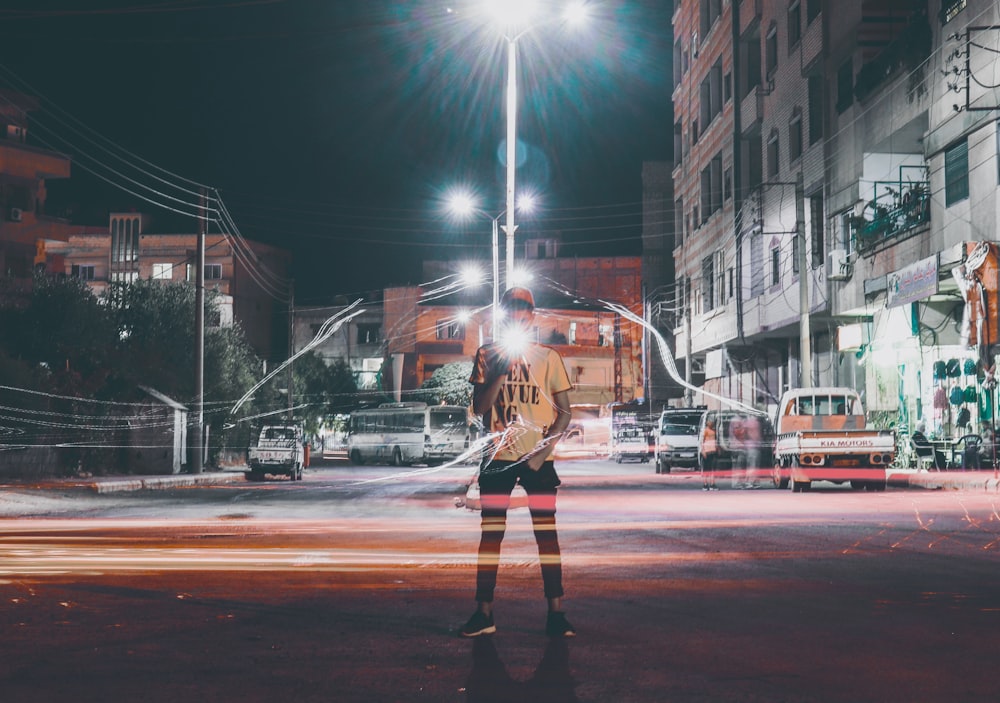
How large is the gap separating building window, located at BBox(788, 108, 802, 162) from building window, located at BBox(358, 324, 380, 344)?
181ft

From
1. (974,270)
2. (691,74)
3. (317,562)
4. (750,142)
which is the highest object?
(691,74)

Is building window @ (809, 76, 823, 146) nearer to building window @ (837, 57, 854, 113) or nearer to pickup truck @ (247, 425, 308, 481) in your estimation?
building window @ (837, 57, 854, 113)

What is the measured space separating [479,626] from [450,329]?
8610cm

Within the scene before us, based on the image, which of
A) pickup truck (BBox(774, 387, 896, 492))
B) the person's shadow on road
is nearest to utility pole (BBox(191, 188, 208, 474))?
pickup truck (BBox(774, 387, 896, 492))

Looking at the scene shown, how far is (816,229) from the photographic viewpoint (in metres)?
40.6

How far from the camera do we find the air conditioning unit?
119 feet

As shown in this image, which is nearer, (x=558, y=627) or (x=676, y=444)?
Answer: (x=558, y=627)

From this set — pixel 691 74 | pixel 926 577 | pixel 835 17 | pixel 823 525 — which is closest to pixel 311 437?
pixel 691 74

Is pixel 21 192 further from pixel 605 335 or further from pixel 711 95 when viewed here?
pixel 605 335

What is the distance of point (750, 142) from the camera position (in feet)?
167

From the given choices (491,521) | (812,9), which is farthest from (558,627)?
(812,9)

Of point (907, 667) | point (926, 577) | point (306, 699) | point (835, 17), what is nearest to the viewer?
point (306, 699)

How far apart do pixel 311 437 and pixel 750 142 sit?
133ft

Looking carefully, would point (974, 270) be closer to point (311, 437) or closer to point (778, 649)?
point (778, 649)
